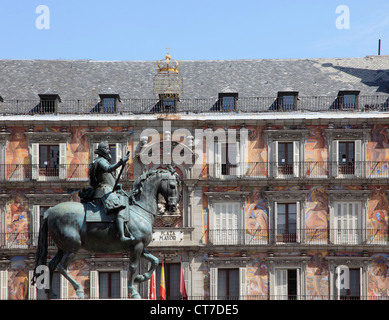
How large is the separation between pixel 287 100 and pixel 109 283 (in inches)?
594

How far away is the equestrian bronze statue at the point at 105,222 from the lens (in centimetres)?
2328

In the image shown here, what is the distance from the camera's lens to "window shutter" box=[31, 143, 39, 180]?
5028 centimetres

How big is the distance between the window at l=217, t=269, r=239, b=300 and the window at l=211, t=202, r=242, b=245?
5.59ft

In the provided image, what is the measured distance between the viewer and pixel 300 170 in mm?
50438

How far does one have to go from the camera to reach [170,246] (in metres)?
49.5

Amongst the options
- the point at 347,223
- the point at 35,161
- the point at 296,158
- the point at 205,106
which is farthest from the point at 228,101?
the point at 35,161

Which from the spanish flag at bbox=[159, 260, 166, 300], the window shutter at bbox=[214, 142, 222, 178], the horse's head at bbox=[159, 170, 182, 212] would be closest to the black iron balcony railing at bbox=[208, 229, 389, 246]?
the window shutter at bbox=[214, 142, 222, 178]

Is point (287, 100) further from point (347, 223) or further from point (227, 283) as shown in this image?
point (227, 283)

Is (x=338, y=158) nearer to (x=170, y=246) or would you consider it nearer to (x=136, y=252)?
(x=170, y=246)

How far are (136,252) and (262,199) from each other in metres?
27.5

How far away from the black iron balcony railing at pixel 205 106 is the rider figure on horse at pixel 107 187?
2841 cm
